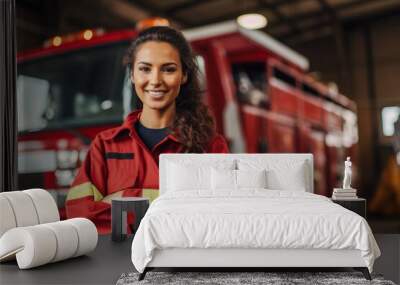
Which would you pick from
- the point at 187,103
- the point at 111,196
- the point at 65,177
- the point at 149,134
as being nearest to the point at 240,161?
the point at 187,103

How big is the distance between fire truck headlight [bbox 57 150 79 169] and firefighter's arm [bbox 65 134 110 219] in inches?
4.7

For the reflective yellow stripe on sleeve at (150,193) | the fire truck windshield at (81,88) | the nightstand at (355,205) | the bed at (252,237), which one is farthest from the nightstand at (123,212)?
the nightstand at (355,205)

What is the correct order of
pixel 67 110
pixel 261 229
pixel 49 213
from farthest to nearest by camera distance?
pixel 67 110 < pixel 49 213 < pixel 261 229

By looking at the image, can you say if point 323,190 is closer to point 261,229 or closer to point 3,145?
point 261,229

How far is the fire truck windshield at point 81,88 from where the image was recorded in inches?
150

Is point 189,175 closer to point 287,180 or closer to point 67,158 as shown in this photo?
point 287,180

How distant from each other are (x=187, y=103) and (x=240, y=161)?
64cm

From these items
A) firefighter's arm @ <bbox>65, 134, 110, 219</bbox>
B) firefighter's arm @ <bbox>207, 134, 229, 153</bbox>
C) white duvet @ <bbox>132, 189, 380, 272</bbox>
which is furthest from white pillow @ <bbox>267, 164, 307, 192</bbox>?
firefighter's arm @ <bbox>65, 134, 110, 219</bbox>

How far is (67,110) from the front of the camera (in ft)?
12.5

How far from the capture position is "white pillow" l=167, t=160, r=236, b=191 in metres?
3.66

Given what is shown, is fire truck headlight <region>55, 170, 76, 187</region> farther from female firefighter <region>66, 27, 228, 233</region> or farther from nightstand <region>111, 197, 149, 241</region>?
nightstand <region>111, 197, 149, 241</region>

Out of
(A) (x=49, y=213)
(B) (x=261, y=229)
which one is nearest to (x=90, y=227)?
(A) (x=49, y=213)

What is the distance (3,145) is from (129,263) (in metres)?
1.65

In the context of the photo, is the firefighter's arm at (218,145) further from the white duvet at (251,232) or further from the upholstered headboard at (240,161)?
the white duvet at (251,232)
